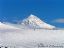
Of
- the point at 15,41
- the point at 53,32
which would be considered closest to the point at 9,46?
the point at 15,41

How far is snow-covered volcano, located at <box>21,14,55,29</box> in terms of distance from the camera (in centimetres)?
725

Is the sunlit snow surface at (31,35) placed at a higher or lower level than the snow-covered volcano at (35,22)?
lower

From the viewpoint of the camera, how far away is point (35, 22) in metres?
7.30

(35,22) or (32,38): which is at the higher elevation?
(35,22)

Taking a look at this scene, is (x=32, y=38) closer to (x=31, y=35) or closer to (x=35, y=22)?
(x=31, y=35)

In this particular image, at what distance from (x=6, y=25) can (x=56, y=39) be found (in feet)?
2.16

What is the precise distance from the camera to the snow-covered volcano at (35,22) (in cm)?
725

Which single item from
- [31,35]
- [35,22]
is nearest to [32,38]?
[31,35]

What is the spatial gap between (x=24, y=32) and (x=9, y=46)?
10.7 inches

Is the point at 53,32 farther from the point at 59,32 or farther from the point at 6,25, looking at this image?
the point at 6,25

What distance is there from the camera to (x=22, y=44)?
23.8 feet

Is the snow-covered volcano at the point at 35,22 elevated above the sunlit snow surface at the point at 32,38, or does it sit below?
above

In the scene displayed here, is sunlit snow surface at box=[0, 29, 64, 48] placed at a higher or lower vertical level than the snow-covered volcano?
lower

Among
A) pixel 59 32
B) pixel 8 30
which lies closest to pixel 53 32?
pixel 59 32
